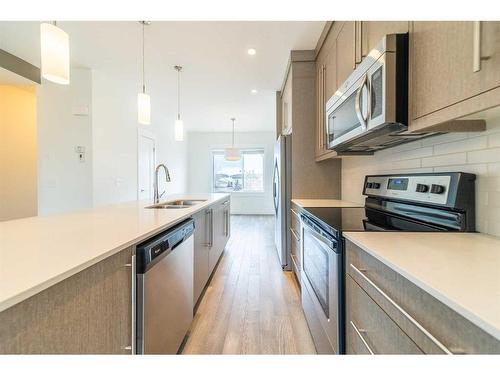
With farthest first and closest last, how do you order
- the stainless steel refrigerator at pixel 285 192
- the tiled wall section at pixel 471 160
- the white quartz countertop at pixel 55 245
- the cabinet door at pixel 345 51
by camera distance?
the stainless steel refrigerator at pixel 285 192 → the cabinet door at pixel 345 51 → the tiled wall section at pixel 471 160 → the white quartz countertop at pixel 55 245

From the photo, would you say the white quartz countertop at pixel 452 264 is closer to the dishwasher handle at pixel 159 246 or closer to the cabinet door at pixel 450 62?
the cabinet door at pixel 450 62

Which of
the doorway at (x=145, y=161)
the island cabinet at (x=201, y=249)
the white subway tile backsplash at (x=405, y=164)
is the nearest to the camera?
the white subway tile backsplash at (x=405, y=164)

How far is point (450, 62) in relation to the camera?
91 centimetres

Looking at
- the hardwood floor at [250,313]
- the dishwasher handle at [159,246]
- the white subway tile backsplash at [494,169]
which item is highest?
the white subway tile backsplash at [494,169]

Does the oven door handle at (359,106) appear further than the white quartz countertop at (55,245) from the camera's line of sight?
Yes

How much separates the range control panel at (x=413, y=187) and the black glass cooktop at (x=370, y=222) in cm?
12

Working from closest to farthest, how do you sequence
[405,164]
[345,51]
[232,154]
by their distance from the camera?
1. [405,164]
2. [345,51]
3. [232,154]

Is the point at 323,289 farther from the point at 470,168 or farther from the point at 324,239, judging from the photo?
the point at 470,168

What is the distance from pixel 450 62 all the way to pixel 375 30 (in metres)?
0.72

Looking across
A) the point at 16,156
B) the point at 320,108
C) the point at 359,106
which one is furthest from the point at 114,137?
the point at 359,106

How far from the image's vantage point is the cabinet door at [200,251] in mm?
2057

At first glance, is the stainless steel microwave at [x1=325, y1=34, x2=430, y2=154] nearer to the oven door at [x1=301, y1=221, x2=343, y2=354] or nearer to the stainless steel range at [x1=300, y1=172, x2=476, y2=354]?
the stainless steel range at [x1=300, y1=172, x2=476, y2=354]

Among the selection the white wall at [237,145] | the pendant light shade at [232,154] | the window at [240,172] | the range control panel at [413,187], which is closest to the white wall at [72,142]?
the pendant light shade at [232,154]

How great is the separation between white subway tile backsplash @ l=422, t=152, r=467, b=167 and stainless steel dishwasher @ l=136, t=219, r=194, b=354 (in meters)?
1.46
